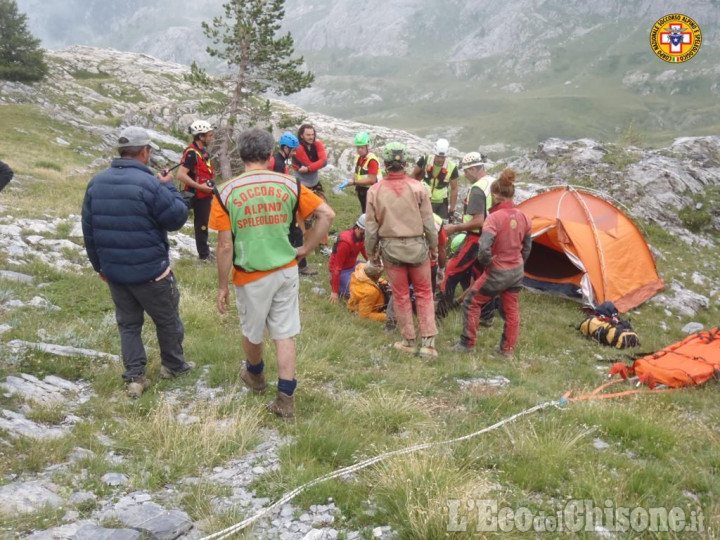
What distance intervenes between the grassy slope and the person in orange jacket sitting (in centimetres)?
50

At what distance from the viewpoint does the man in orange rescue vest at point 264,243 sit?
4.62m

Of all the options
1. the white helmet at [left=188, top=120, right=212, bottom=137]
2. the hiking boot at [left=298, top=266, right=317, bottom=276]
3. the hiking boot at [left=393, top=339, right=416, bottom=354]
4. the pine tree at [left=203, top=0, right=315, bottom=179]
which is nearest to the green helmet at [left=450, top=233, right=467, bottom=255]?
the hiking boot at [left=298, top=266, right=317, bottom=276]

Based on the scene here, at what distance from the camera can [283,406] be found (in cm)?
491

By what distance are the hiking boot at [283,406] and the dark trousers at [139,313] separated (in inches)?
60.6

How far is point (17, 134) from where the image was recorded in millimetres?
22719

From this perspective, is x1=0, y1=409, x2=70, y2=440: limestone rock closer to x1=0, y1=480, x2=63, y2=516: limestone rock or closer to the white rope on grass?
x1=0, y1=480, x2=63, y2=516: limestone rock

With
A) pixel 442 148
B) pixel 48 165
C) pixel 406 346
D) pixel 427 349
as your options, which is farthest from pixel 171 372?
pixel 48 165

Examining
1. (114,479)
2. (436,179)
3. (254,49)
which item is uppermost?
(254,49)

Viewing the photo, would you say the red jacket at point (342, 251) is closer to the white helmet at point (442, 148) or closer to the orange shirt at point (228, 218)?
the white helmet at point (442, 148)

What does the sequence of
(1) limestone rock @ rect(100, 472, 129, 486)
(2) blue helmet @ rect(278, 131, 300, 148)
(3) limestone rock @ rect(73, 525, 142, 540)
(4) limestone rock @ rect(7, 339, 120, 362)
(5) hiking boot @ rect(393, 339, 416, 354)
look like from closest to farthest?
(3) limestone rock @ rect(73, 525, 142, 540)
(1) limestone rock @ rect(100, 472, 129, 486)
(4) limestone rock @ rect(7, 339, 120, 362)
(5) hiking boot @ rect(393, 339, 416, 354)
(2) blue helmet @ rect(278, 131, 300, 148)

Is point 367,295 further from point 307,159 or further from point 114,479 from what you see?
point 114,479

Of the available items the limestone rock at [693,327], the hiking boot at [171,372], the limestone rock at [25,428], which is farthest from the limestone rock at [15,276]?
the limestone rock at [693,327]

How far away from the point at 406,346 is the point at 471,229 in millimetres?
2746

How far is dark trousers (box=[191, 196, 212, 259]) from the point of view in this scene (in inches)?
396
